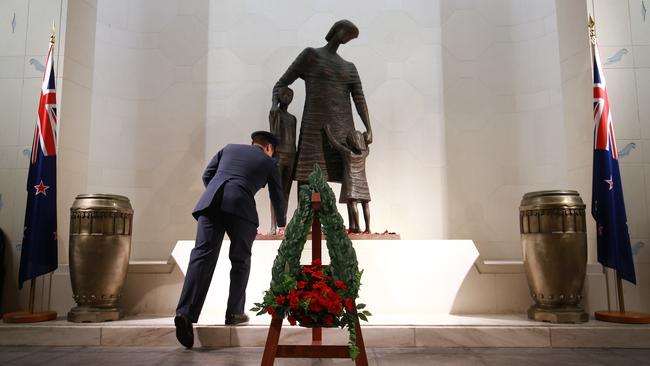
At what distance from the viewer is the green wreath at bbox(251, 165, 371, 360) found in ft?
7.27

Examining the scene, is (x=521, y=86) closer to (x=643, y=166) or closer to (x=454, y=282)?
(x=643, y=166)

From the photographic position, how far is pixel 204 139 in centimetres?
577

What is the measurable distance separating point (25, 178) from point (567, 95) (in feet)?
16.6

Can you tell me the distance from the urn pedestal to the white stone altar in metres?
0.59

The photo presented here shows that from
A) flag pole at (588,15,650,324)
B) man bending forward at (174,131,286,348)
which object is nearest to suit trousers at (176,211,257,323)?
man bending forward at (174,131,286,348)

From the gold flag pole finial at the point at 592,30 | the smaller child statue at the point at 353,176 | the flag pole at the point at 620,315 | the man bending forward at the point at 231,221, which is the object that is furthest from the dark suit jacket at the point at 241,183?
the gold flag pole finial at the point at 592,30

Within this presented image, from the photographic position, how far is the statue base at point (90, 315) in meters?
3.46

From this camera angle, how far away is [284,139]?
4305mm

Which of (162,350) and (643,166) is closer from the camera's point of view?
(162,350)

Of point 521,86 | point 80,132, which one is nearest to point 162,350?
point 80,132

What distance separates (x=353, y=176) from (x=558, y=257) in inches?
67.9

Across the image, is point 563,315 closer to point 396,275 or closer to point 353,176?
point 396,275

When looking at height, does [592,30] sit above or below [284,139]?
above

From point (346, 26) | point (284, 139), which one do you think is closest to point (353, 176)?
point (284, 139)
